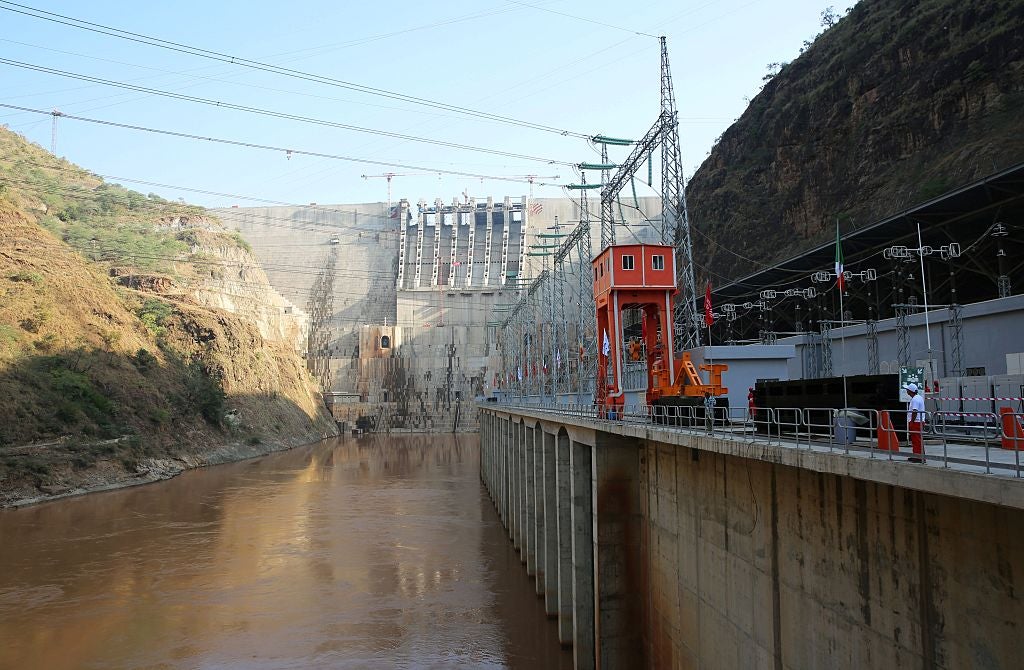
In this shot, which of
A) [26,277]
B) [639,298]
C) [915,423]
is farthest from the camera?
[26,277]

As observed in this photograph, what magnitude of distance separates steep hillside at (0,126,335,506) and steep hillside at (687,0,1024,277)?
5682 centimetres

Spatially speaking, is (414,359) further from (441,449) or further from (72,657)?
(72,657)

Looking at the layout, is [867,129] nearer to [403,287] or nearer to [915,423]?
[915,423]

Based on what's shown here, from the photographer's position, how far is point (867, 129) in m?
62.2

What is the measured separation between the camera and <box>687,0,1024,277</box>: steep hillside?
4966 cm

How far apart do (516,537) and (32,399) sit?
3936 centimetres

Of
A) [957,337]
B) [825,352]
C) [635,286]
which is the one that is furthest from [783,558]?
[825,352]

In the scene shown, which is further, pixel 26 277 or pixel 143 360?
pixel 143 360

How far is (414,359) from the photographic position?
136m

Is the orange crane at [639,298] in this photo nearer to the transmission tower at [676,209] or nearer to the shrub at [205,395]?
the transmission tower at [676,209]

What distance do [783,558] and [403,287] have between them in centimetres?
14501

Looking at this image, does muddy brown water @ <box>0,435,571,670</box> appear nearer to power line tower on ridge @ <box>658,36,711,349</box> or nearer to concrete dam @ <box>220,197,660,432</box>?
power line tower on ridge @ <box>658,36,711,349</box>

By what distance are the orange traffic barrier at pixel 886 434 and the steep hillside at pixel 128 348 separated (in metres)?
51.1

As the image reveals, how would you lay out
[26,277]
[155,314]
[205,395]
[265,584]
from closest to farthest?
[265,584], [26,277], [205,395], [155,314]
